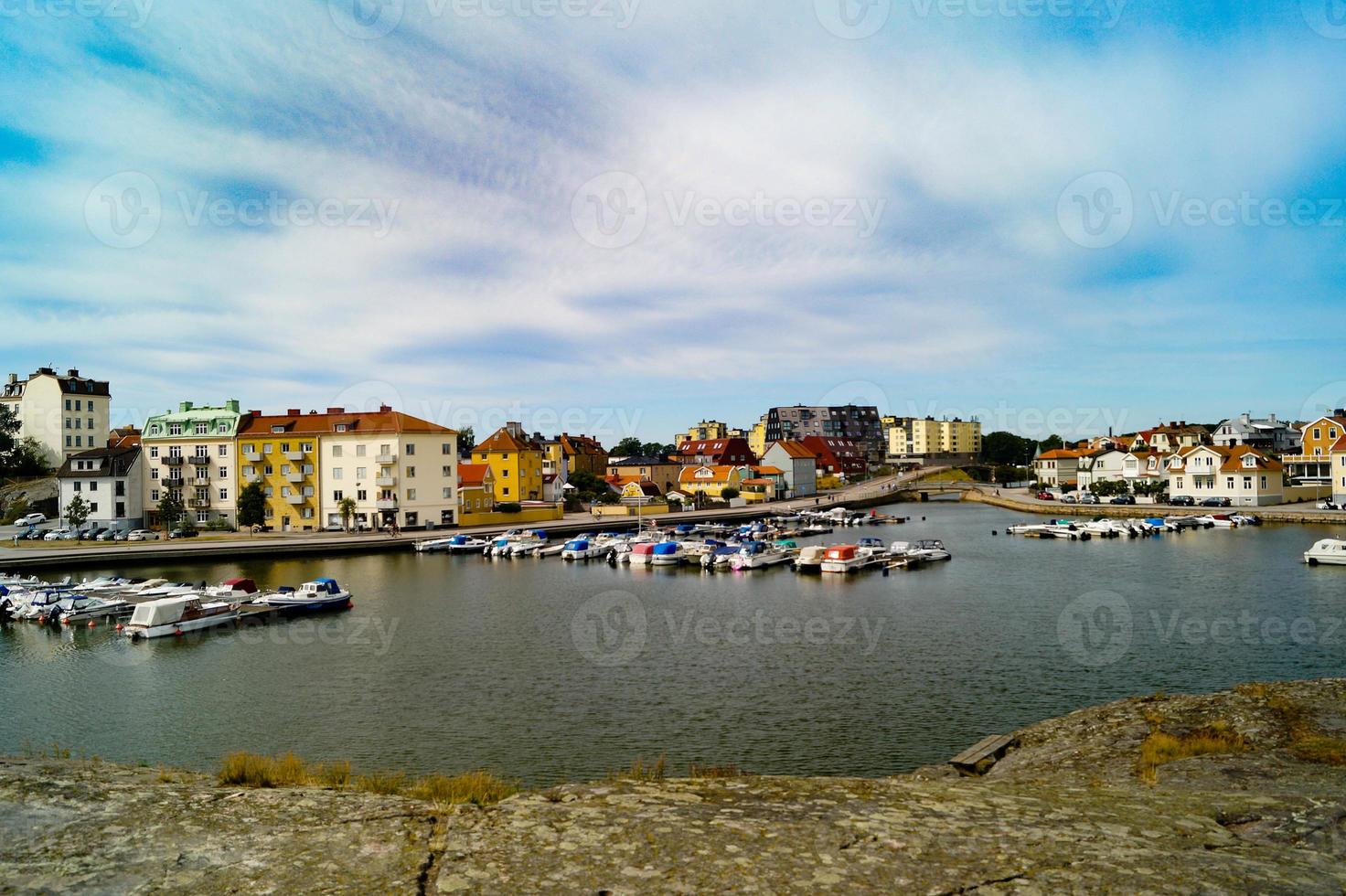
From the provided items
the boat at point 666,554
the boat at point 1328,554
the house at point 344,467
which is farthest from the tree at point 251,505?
the boat at point 1328,554

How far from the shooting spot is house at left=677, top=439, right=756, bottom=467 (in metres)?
111

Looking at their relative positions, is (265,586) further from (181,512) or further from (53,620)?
(181,512)

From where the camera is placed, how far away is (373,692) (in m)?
20.9

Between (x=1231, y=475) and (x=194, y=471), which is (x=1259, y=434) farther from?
(x=194, y=471)

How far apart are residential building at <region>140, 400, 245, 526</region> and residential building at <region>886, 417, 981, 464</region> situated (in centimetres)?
13760

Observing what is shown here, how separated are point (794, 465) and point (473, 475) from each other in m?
50.7

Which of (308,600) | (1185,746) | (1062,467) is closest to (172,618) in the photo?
(308,600)

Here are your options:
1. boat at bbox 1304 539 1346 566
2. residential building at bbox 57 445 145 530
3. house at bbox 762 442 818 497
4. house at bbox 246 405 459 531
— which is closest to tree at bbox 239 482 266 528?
house at bbox 246 405 459 531

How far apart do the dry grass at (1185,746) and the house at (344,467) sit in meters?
58.7

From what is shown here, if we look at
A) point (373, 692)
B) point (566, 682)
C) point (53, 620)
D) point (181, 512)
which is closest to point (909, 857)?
point (566, 682)

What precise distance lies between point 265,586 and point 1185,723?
39.9 meters

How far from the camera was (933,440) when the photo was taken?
180m
